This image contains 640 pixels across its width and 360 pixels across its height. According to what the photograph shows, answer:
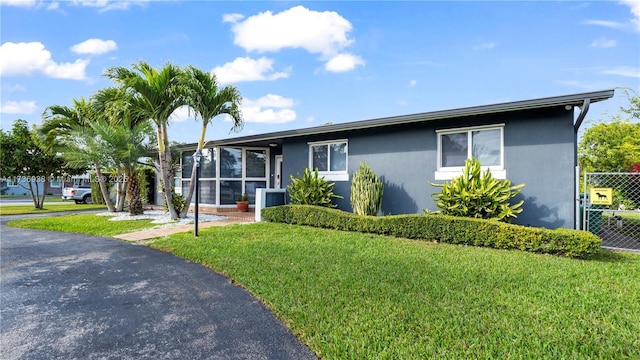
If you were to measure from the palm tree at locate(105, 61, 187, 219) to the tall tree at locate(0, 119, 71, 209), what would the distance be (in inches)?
343

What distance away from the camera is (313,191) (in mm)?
10102

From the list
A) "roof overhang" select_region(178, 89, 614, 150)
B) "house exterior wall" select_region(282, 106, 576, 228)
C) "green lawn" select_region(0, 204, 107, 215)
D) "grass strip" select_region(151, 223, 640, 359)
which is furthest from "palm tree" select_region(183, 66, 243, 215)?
"green lawn" select_region(0, 204, 107, 215)

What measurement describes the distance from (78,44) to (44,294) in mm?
10076

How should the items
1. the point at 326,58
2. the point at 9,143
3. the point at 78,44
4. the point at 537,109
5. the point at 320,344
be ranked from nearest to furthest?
1. the point at 320,344
2. the point at 537,109
3. the point at 78,44
4. the point at 326,58
5. the point at 9,143

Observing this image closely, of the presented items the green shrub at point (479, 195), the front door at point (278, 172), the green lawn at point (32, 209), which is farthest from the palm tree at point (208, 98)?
the green lawn at point (32, 209)

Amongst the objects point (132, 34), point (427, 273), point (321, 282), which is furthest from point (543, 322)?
point (132, 34)

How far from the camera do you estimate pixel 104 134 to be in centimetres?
1156

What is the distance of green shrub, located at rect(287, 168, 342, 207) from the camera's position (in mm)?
10102

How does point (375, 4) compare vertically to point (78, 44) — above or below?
above

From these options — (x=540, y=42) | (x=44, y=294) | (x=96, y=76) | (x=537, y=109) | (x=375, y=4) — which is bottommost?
(x=44, y=294)

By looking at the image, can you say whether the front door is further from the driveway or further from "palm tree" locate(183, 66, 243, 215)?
the driveway

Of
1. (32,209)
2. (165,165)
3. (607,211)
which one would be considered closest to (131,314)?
(165,165)

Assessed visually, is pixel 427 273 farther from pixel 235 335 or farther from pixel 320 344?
pixel 235 335

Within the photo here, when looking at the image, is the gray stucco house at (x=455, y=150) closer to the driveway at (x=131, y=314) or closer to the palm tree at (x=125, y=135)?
the palm tree at (x=125, y=135)
